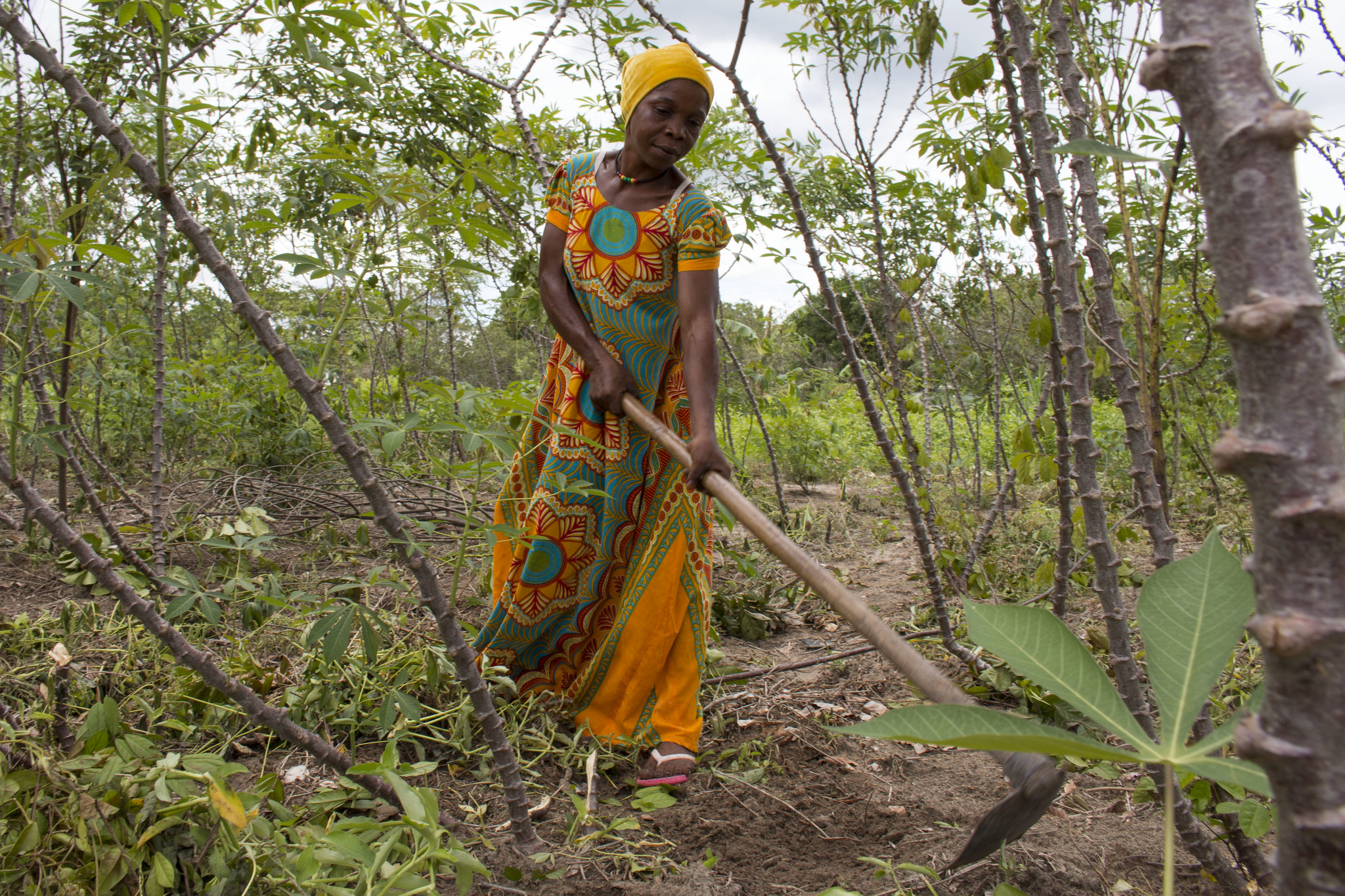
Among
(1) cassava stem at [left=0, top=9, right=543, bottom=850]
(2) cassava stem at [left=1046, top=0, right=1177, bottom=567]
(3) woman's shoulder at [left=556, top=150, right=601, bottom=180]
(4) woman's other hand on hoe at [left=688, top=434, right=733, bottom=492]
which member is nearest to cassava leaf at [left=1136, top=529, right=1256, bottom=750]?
(2) cassava stem at [left=1046, top=0, right=1177, bottom=567]

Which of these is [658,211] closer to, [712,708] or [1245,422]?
Result: [712,708]

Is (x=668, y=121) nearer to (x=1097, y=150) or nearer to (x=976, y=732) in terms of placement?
(x=1097, y=150)

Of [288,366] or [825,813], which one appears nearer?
[288,366]

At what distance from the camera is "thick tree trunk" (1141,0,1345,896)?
0.35 metres

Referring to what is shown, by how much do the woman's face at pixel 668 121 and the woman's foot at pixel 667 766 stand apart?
57.1 inches

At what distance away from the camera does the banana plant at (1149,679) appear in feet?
1.52

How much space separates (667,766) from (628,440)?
816 millimetres

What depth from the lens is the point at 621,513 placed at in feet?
7.08

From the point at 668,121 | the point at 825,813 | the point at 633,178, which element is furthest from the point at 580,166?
the point at 825,813

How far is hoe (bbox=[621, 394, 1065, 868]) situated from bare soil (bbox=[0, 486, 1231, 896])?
0.52m

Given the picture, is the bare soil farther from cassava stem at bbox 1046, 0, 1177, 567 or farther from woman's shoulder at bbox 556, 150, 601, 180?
woman's shoulder at bbox 556, 150, 601, 180

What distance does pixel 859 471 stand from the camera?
275 inches

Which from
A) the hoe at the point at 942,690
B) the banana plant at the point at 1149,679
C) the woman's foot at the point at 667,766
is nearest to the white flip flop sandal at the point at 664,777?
the woman's foot at the point at 667,766

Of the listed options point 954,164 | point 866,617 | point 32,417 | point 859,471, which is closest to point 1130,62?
point 954,164
